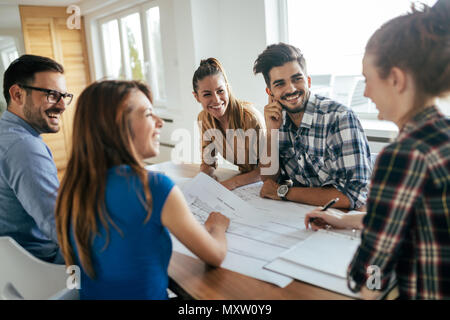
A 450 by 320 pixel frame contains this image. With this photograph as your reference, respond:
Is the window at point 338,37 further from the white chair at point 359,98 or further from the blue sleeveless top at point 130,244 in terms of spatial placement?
the blue sleeveless top at point 130,244

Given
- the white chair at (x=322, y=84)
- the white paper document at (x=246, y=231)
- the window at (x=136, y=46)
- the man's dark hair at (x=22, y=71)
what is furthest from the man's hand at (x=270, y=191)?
the window at (x=136, y=46)

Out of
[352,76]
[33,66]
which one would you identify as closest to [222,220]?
[33,66]

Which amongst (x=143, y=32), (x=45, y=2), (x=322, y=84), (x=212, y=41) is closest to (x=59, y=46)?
(x=45, y=2)

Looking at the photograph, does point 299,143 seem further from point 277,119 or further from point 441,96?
point 441,96

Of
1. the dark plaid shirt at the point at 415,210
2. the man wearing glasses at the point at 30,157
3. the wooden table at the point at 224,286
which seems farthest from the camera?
the man wearing glasses at the point at 30,157

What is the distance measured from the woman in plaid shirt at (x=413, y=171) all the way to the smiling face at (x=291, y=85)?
86 centimetres

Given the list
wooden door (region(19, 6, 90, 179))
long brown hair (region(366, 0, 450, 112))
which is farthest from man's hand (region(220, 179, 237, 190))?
wooden door (region(19, 6, 90, 179))

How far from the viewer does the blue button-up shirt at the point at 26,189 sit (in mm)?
1229

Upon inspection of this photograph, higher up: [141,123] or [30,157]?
[141,123]

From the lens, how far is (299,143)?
1.68 metres

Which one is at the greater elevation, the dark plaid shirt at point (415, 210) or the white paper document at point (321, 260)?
the dark plaid shirt at point (415, 210)

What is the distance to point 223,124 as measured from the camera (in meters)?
2.19

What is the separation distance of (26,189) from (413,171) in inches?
45.2

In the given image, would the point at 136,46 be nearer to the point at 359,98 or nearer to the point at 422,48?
the point at 359,98
